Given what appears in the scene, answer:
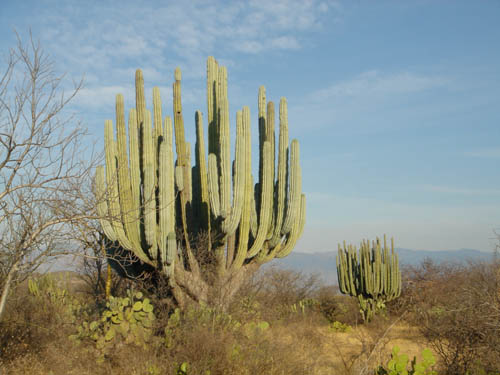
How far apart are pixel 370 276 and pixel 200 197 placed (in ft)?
24.8

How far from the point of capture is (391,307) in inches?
619

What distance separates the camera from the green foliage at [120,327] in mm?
7395

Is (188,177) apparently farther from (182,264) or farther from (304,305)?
(304,305)

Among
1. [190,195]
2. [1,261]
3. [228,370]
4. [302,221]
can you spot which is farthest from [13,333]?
[302,221]

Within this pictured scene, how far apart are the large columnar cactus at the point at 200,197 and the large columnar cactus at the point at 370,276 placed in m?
5.41

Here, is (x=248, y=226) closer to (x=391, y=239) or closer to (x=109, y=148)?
(x=109, y=148)

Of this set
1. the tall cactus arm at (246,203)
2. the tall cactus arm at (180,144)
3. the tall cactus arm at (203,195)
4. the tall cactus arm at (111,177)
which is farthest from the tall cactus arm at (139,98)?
the tall cactus arm at (246,203)

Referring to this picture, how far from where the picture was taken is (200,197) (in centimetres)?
911

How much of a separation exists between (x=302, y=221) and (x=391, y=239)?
6246 mm

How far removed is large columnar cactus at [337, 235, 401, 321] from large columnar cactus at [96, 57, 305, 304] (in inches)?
213

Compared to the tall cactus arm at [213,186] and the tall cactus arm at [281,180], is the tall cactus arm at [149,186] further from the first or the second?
the tall cactus arm at [281,180]

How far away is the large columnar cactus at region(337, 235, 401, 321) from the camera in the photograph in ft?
46.6

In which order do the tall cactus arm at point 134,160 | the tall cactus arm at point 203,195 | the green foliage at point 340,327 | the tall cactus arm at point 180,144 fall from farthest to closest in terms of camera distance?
the green foliage at point 340,327 < the tall cactus arm at point 203,195 < the tall cactus arm at point 180,144 < the tall cactus arm at point 134,160

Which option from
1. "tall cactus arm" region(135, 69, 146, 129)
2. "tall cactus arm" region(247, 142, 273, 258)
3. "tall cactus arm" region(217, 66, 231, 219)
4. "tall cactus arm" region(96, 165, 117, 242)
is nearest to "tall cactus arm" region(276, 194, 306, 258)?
"tall cactus arm" region(247, 142, 273, 258)
